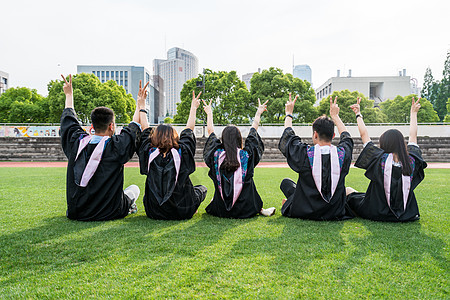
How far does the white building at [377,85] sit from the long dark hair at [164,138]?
64030mm

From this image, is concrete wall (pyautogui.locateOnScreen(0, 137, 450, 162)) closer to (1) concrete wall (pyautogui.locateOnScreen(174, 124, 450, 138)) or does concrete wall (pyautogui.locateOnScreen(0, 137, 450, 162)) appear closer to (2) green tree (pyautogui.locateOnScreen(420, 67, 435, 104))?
(1) concrete wall (pyautogui.locateOnScreen(174, 124, 450, 138))

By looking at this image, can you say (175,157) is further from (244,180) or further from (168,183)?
(244,180)

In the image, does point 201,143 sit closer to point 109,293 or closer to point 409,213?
point 409,213

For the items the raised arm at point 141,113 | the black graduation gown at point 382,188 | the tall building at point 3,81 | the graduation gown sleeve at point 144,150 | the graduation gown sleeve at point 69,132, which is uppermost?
the tall building at point 3,81

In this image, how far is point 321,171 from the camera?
13.5 feet

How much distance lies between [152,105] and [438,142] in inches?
3768

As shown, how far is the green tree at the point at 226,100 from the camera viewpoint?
32.6 m

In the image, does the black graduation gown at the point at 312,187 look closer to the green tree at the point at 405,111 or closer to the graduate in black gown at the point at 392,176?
the graduate in black gown at the point at 392,176

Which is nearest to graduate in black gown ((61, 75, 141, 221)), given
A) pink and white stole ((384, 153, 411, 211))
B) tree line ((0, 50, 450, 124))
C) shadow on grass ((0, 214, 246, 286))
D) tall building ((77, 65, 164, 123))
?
shadow on grass ((0, 214, 246, 286))

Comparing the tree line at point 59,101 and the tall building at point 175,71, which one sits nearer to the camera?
the tree line at point 59,101

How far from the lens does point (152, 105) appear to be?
107812 millimetres

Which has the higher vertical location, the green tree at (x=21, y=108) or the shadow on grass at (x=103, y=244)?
the green tree at (x=21, y=108)

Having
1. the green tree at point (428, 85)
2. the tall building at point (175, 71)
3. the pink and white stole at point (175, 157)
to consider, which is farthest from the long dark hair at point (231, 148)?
the tall building at point (175, 71)

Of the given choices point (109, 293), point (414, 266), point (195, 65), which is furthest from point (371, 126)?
point (195, 65)
